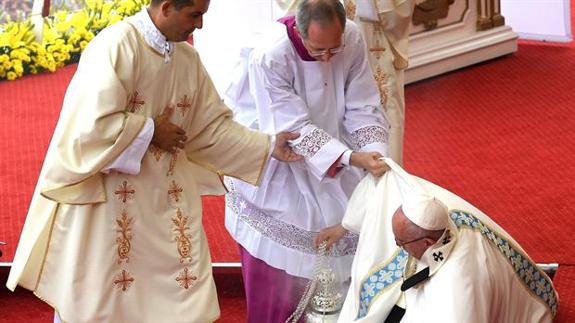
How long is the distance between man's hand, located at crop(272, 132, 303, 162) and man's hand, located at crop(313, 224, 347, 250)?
30cm

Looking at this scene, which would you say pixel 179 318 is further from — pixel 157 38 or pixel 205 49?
pixel 205 49

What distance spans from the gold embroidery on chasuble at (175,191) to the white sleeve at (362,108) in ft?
2.41

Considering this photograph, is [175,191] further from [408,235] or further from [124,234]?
[408,235]

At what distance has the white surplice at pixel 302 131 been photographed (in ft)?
14.6

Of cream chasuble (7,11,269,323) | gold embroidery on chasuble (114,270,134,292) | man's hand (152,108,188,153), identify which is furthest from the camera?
gold embroidery on chasuble (114,270,134,292)

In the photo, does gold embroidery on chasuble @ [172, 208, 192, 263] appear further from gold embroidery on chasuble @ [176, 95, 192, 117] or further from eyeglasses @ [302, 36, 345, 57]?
eyeglasses @ [302, 36, 345, 57]

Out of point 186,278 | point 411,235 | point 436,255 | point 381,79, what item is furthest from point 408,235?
point 381,79

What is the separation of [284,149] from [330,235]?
0.37m

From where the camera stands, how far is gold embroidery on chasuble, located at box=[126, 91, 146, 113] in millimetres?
4039

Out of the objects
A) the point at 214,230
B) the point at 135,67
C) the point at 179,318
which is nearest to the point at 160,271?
the point at 179,318

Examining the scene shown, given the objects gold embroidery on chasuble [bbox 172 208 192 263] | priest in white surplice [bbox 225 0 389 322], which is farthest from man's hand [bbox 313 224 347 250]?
gold embroidery on chasuble [bbox 172 208 192 263]

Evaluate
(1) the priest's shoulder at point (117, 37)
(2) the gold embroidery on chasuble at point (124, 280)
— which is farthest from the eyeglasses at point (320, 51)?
(2) the gold embroidery on chasuble at point (124, 280)

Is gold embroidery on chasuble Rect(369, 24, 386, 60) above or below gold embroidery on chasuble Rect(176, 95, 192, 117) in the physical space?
below

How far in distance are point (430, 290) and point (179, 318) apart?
91 centimetres
